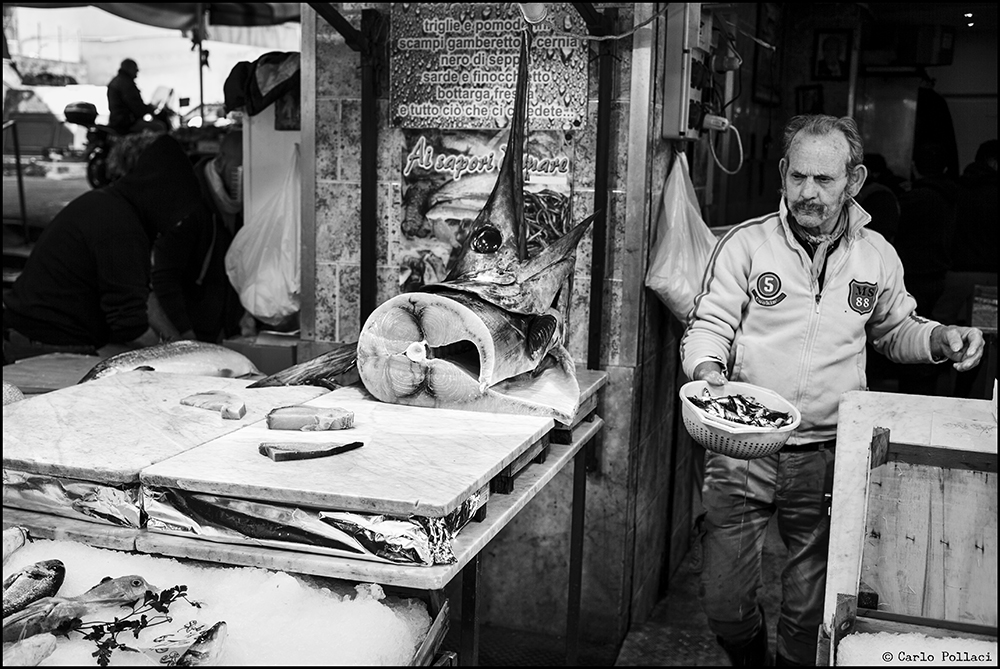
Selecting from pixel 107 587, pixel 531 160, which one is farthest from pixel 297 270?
pixel 107 587

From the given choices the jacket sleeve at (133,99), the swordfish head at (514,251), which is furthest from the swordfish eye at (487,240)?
the jacket sleeve at (133,99)

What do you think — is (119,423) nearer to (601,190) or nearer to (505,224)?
(505,224)

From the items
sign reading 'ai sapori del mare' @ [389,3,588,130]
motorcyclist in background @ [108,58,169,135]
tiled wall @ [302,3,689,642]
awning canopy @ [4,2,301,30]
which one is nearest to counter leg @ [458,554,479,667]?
tiled wall @ [302,3,689,642]

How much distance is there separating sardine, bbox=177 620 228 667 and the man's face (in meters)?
2.28

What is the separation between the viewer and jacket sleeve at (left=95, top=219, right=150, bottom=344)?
4.91 metres

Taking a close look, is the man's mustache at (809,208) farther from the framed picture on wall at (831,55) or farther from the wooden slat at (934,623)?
the framed picture on wall at (831,55)

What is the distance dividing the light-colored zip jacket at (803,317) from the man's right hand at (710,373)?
33 millimetres

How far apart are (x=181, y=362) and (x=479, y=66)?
62.4 inches

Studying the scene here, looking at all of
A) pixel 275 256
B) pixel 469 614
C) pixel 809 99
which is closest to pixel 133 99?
pixel 275 256

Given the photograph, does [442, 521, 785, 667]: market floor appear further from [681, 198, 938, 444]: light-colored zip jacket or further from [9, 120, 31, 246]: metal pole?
[9, 120, 31, 246]: metal pole

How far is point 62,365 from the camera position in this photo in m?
4.28

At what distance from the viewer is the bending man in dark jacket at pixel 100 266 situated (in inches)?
195

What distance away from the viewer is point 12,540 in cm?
231

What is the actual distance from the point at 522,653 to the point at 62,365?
225cm
